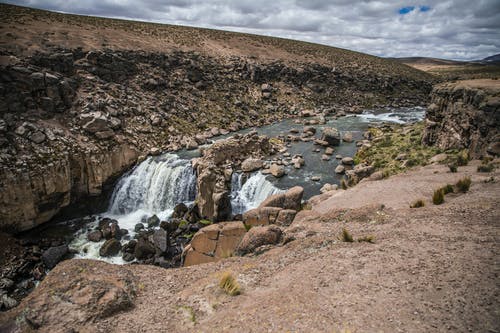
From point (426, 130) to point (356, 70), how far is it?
45125 mm

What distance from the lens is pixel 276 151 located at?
100ft

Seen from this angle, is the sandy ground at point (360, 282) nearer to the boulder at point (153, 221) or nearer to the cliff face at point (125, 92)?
the boulder at point (153, 221)

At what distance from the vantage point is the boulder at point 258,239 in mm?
11680

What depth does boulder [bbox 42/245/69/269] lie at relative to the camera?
61.8 ft

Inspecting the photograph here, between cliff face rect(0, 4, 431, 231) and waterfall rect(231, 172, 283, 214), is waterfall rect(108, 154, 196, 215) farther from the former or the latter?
waterfall rect(231, 172, 283, 214)

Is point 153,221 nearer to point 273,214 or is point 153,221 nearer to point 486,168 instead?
point 273,214

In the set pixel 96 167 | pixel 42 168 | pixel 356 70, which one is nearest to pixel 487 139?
pixel 96 167

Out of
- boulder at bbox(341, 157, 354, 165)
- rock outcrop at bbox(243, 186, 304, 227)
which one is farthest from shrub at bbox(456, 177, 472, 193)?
boulder at bbox(341, 157, 354, 165)

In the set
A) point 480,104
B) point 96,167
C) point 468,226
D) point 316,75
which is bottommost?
point 96,167

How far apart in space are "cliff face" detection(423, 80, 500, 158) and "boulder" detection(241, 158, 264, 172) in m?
15.9

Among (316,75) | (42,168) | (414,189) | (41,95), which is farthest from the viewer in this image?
(316,75)

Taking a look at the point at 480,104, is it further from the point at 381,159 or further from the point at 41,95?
the point at 41,95

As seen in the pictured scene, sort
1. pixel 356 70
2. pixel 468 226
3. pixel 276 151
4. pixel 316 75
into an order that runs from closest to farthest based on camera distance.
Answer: pixel 468 226 < pixel 276 151 < pixel 316 75 < pixel 356 70

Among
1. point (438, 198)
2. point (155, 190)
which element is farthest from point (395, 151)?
point (155, 190)
